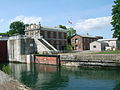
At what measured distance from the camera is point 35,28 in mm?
50281

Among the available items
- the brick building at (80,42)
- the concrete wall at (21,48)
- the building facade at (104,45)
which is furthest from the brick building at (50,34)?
the building facade at (104,45)

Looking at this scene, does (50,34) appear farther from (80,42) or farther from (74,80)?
(74,80)

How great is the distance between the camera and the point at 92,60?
29.3m

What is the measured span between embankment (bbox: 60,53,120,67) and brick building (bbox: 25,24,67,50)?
16522mm

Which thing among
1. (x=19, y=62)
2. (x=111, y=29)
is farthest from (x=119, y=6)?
(x=19, y=62)

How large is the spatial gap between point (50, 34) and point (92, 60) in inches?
965

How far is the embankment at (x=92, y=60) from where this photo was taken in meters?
26.8

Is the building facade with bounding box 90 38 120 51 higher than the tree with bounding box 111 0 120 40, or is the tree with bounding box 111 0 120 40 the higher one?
the tree with bounding box 111 0 120 40

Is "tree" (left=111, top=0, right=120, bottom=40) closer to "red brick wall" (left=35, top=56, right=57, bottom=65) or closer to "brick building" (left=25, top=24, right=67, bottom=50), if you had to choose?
"red brick wall" (left=35, top=56, right=57, bottom=65)

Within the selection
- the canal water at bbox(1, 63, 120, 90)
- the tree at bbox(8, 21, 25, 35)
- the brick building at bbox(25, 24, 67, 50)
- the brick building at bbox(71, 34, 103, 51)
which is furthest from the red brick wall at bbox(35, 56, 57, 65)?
the tree at bbox(8, 21, 25, 35)

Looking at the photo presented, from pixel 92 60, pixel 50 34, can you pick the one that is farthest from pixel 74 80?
pixel 50 34

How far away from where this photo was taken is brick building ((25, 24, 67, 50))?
49.5 metres

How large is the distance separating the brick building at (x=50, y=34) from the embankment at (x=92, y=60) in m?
16.5

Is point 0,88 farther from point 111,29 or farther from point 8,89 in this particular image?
point 111,29
